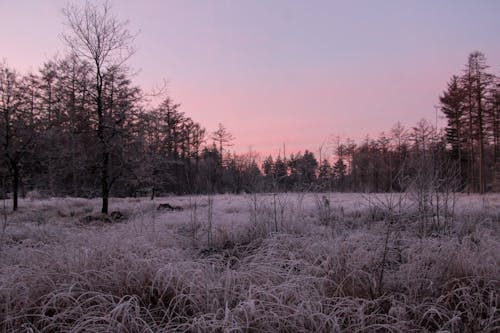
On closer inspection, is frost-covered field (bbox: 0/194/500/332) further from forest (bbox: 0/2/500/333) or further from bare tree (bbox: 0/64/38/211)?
bare tree (bbox: 0/64/38/211)

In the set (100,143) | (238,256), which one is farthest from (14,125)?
(238,256)

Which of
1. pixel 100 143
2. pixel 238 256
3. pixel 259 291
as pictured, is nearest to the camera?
pixel 259 291

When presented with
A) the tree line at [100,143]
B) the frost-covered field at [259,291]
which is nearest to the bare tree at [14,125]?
the tree line at [100,143]

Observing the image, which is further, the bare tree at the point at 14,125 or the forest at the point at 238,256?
the bare tree at the point at 14,125

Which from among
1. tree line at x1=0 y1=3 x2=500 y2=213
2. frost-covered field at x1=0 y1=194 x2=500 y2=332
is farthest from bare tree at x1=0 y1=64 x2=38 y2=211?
frost-covered field at x1=0 y1=194 x2=500 y2=332

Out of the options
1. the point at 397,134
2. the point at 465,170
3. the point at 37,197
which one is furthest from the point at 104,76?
the point at 397,134

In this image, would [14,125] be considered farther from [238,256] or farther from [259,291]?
[259,291]

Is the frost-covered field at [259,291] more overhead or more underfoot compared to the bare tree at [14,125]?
more underfoot

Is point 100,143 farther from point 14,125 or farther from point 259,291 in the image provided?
point 259,291

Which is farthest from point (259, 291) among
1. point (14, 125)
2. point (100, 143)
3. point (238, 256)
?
point (14, 125)

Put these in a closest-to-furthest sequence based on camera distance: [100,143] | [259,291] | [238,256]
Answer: [259,291] < [238,256] < [100,143]

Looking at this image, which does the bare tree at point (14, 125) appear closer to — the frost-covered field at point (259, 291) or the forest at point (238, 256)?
the forest at point (238, 256)

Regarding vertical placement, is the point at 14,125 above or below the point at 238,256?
above

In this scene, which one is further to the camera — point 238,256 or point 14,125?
point 14,125
